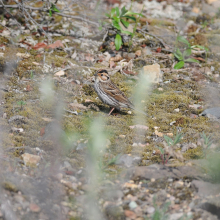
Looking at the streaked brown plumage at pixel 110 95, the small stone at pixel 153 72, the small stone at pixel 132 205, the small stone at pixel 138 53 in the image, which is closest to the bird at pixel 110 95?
the streaked brown plumage at pixel 110 95

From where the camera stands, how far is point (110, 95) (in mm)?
6258

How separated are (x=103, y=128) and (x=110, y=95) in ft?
3.20

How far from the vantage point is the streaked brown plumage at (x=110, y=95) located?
20.5 feet

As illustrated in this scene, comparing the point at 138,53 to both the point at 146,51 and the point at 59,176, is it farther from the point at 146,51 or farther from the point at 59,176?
the point at 59,176

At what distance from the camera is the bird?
6.26 meters

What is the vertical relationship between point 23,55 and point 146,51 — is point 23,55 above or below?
below

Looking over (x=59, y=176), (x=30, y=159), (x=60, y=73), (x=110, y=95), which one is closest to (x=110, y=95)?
(x=110, y=95)

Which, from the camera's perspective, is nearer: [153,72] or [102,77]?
[102,77]

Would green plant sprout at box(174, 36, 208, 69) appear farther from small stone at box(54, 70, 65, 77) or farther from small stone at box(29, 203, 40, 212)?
small stone at box(29, 203, 40, 212)

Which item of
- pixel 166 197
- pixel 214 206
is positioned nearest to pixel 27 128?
pixel 166 197

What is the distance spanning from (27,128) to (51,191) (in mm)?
1513

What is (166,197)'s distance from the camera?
151 inches

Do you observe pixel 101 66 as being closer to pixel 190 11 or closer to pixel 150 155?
pixel 150 155

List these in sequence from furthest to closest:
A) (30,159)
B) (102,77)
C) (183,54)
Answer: (183,54)
(102,77)
(30,159)
